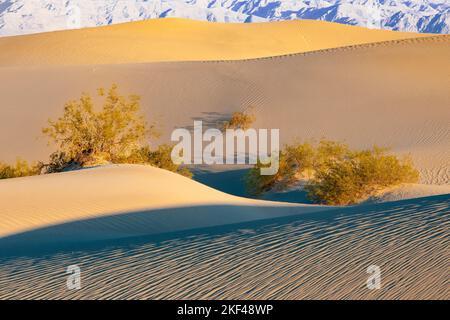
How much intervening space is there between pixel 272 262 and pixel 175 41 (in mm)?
71480

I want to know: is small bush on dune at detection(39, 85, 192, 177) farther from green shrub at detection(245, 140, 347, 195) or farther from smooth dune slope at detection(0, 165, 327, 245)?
smooth dune slope at detection(0, 165, 327, 245)

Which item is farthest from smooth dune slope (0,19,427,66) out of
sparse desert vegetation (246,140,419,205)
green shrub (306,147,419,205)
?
green shrub (306,147,419,205)

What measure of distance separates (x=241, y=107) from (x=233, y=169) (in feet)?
24.3

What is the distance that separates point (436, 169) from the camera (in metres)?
22.8

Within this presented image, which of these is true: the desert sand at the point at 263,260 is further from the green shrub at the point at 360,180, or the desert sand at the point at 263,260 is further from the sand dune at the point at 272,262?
the green shrub at the point at 360,180

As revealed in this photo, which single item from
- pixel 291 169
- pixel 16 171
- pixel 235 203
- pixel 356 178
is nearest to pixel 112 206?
pixel 235 203

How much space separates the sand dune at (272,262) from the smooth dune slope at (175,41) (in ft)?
182

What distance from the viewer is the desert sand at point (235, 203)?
6695 mm

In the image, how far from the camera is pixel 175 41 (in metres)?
76.7

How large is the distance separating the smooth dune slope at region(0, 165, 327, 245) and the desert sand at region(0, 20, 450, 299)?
0.04 metres

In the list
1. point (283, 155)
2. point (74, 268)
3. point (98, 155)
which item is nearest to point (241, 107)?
point (283, 155)

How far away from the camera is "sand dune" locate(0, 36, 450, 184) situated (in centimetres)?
2864

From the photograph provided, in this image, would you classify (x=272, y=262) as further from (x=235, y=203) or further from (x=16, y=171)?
(x=16, y=171)
